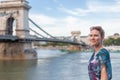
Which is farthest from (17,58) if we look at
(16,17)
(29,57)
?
(16,17)

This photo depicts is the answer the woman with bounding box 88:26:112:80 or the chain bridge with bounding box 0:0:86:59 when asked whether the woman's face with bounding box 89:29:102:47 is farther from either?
the chain bridge with bounding box 0:0:86:59

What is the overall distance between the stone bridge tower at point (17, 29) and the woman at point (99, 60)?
3575 centimetres

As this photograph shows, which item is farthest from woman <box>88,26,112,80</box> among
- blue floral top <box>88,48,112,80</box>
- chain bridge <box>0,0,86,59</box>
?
chain bridge <box>0,0,86,59</box>

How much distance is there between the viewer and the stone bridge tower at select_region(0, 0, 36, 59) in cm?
3925

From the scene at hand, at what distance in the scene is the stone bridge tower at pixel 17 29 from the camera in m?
39.2

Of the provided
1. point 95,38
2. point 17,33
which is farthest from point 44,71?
point 95,38

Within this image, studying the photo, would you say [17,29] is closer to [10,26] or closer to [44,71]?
[10,26]

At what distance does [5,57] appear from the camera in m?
39.4

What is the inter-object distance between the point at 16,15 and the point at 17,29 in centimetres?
178

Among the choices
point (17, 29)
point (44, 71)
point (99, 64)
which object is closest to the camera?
point (99, 64)

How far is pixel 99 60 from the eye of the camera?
9.50 ft

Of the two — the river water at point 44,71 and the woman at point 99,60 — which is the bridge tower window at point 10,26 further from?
the woman at point 99,60

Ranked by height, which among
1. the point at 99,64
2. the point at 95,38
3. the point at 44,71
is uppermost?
the point at 95,38

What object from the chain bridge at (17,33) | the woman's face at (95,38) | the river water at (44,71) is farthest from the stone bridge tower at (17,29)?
the woman's face at (95,38)
